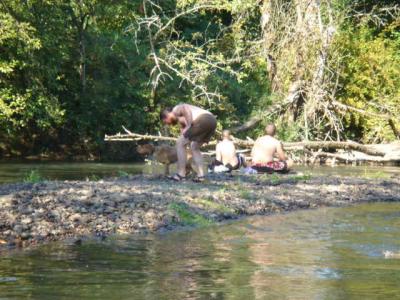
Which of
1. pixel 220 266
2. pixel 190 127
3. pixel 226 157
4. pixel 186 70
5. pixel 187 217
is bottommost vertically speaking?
pixel 220 266

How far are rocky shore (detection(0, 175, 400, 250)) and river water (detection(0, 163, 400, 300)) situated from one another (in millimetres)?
482

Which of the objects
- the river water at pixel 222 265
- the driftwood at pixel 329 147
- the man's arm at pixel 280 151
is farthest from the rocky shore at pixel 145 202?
the driftwood at pixel 329 147

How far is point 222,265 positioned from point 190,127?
6983mm

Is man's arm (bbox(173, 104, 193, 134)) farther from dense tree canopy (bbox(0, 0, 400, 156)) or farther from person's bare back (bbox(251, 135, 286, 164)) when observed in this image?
dense tree canopy (bbox(0, 0, 400, 156))

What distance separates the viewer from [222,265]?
814 centimetres

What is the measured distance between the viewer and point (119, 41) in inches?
1256

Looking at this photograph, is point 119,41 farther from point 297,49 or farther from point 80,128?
point 297,49

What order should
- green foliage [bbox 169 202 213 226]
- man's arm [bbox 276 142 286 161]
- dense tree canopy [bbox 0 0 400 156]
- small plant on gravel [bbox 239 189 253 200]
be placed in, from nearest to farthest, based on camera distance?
green foliage [bbox 169 202 213 226] → small plant on gravel [bbox 239 189 253 200] → man's arm [bbox 276 142 286 161] → dense tree canopy [bbox 0 0 400 156]

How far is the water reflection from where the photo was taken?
269 inches

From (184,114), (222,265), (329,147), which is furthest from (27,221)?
(329,147)

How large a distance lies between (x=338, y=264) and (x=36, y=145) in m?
25.2

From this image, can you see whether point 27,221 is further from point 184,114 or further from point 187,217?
point 184,114

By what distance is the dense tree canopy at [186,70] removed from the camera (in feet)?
85.2

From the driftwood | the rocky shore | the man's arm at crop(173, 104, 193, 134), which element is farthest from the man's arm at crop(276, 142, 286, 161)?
the man's arm at crop(173, 104, 193, 134)
